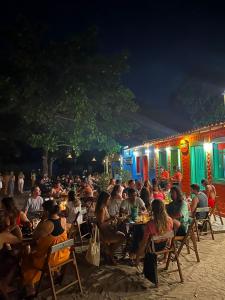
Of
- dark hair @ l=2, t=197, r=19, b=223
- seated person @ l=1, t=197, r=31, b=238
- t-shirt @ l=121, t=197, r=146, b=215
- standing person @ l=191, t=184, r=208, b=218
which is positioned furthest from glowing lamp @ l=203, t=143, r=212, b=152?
dark hair @ l=2, t=197, r=19, b=223

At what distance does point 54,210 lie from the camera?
4.75 meters

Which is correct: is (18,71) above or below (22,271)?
above

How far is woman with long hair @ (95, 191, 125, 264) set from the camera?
5945mm

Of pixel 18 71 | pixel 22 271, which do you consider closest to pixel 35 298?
pixel 22 271

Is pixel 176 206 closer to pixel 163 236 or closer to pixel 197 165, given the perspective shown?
pixel 163 236

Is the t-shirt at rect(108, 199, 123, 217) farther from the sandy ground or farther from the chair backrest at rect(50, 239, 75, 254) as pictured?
the chair backrest at rect(50, 239, 75, 254)

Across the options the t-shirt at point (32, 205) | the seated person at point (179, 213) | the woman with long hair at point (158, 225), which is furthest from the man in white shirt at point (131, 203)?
the t-shirt at point (32, 205)

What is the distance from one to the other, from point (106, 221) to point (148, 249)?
1197mm

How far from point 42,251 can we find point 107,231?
1843mm

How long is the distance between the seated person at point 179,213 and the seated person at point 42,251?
212 centimetres

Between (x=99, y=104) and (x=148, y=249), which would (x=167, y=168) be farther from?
(x=148, y=249)

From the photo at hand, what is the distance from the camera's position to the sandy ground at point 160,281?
4562 mm

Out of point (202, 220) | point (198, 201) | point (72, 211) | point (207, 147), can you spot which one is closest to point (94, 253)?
point (72, 211)

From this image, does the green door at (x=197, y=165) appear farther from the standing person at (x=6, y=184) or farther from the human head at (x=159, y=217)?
the standing person at (x=6, y=184)
